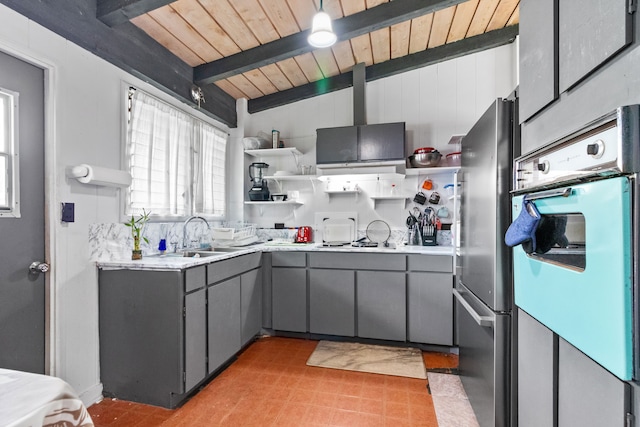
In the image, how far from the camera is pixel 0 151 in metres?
1.56

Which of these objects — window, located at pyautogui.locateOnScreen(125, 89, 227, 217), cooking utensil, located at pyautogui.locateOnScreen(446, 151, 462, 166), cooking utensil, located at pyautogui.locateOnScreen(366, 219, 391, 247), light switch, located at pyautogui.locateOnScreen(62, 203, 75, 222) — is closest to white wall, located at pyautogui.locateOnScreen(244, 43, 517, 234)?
cooking utensil, located at pyautogui.locateOnScreen(366, 219, 391, 247)

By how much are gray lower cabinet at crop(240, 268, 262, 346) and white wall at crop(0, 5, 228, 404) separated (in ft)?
3.40

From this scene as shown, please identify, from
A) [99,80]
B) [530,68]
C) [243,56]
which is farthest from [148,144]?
[530,68]

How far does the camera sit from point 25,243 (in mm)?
1671

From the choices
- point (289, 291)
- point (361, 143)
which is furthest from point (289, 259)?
point (361, 143)

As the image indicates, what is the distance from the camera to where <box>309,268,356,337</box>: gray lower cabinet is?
9.60 ft

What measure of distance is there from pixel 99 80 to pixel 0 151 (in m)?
0.77

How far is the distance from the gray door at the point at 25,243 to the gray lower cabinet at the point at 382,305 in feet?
7.51

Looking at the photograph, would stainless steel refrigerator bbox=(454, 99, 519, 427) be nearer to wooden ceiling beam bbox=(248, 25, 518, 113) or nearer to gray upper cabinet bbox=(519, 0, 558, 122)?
gray upper cabinet bbox=(519, 0, 558, 122)

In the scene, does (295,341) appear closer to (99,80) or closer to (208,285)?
(208,285)

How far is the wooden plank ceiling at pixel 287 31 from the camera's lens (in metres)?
2.25

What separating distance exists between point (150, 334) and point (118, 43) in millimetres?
1988

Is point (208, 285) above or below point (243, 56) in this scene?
below

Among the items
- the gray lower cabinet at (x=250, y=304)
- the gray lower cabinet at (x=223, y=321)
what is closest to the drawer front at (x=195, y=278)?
the gray lower cabinet at (x=223, y=321)
